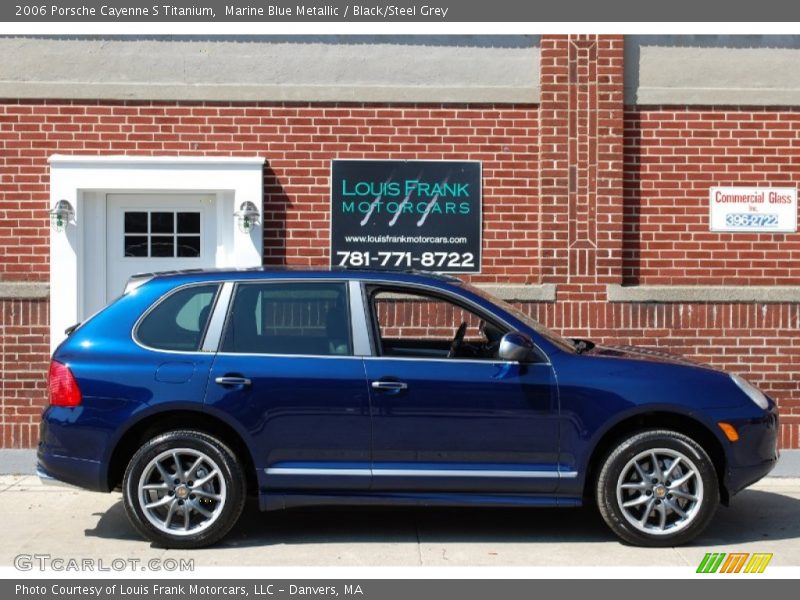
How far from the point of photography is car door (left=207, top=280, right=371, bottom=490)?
679cm

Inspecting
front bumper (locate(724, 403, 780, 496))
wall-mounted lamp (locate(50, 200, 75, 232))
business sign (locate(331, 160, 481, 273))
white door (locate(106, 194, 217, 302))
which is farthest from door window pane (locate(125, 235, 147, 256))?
front bumper (locate(724, 403, 780, 496))

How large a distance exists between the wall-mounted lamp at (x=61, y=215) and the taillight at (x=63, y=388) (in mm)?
3439

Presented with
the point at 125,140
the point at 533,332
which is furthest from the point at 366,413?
the point at 125,140

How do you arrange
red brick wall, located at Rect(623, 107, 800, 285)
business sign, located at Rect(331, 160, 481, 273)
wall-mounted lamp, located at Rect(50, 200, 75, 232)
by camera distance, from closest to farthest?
wall-mounted lamp, located at Rect(50, 200, 75, 232)
business sign, located at Rect(331, 160, 481, 273)
red brick wall, located at Rect(623, 107, 800, 285)

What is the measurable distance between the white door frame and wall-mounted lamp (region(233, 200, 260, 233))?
0.06m

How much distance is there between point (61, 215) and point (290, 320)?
395 cm

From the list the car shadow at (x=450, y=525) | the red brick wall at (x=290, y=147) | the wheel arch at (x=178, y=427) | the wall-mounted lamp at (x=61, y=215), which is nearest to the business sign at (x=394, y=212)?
the red brick wall at (x=290, y=147)

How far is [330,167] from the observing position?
1039cm

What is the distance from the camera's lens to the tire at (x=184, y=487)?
22.2 feet

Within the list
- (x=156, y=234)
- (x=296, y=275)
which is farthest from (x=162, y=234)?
(x=296, y=275)

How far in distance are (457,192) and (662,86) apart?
7.21 ft

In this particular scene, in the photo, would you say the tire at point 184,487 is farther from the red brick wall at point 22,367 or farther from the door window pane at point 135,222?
the door window pane at point 135,222

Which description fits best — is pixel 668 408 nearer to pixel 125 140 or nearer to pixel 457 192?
pixel 457 192

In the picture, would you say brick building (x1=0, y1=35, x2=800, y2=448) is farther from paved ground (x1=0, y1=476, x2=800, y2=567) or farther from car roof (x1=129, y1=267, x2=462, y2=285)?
car roof (x1=129, y1=267, x2=462, y2=285)
